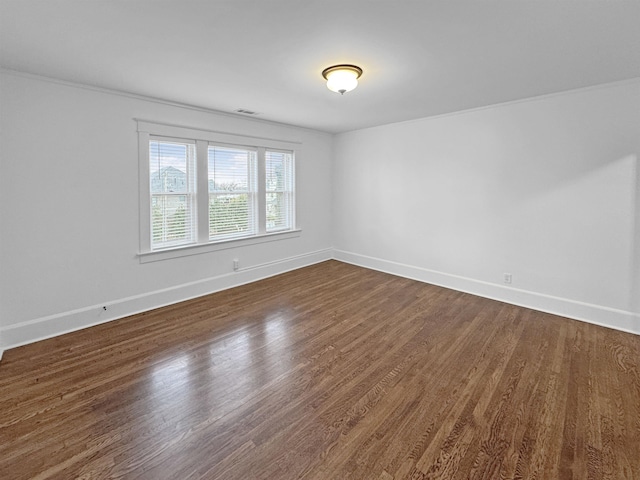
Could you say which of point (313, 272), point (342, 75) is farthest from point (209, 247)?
point (342, 75)

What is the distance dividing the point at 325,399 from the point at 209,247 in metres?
2.97

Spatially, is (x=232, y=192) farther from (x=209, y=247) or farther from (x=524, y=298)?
(x=524, y=298)

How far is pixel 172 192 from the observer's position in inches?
158

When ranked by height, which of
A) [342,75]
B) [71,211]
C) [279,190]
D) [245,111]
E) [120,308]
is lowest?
[120,308]

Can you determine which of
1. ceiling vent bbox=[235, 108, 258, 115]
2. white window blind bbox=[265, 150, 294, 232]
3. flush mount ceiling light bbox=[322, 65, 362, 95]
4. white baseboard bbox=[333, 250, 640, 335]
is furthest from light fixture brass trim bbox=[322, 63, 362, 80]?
white baseboard bbox=[333, 250, 640, 335]

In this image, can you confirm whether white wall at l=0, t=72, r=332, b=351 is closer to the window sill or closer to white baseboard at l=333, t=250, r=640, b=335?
the window sill

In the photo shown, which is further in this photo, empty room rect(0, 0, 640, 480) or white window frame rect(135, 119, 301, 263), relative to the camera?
white window frame rect(135, 119, 301, 263)

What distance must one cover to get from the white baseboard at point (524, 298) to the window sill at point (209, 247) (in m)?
1.81

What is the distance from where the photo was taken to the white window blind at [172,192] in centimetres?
388

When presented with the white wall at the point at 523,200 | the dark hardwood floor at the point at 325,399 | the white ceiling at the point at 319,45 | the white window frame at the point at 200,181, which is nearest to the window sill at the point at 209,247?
the white window frame at the point at 200,181

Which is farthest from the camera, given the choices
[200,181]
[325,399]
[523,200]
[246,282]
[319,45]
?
[246,282]

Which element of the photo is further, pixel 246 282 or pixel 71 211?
pixel 246 282

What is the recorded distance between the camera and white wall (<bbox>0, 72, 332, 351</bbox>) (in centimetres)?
290

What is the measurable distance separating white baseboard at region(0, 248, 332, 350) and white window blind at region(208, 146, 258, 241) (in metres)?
0.68
